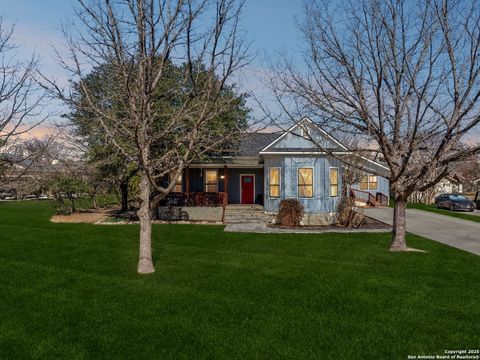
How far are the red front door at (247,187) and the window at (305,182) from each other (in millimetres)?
6339

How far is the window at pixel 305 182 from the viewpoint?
2069 centimetres

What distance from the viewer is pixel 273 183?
2172 cm

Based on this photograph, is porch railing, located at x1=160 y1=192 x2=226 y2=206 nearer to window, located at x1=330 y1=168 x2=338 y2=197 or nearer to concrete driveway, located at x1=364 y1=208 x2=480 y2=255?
window, located at x1=330 y1=168 x2=338 y2=197

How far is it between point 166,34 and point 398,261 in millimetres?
8170

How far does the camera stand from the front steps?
64.7 ft

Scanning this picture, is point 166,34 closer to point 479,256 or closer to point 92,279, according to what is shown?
point 92,279

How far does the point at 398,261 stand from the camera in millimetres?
10578

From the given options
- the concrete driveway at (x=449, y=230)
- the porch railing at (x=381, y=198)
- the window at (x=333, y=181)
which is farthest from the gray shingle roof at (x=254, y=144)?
the porch railing at (x=381, y=198)

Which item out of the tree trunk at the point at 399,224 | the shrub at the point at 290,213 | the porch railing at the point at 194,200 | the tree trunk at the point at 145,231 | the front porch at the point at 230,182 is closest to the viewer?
the tree trunk at the point at 145,231

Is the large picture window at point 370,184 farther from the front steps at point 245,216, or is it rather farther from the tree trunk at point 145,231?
the tree trunk at point 145,231

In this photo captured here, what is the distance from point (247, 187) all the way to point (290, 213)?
832 cm

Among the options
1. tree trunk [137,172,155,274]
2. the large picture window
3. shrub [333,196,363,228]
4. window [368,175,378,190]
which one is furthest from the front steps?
window [368,175,378,190]

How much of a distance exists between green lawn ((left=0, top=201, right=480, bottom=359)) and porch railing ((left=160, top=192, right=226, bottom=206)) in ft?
29.0

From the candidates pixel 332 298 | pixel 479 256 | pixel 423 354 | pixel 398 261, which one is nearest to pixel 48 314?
pixel 332 298
